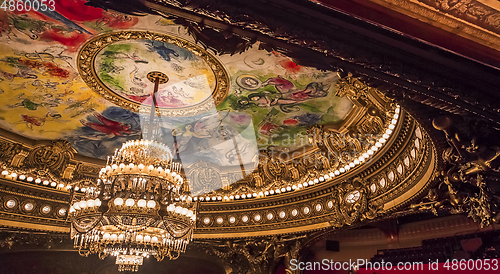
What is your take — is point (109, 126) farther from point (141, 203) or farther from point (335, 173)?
point (335, 173)

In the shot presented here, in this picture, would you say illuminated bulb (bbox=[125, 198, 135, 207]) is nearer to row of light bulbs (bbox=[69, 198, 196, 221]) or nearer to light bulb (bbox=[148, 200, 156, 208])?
row of light bulbs (bbox=[69, 198, 196, 221])

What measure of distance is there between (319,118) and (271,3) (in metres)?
6.29

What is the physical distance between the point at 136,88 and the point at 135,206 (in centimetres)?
287

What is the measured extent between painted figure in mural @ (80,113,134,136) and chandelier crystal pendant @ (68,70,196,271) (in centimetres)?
231

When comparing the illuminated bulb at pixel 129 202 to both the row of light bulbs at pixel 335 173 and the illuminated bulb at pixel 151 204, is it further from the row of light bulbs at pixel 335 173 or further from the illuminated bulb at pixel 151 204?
the row of light bulbs at pixel 335 173

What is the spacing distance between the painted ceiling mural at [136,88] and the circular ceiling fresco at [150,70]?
0.08 ft

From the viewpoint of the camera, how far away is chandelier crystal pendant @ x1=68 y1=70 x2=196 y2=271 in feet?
21.8

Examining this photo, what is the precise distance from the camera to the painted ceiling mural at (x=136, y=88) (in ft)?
19.6

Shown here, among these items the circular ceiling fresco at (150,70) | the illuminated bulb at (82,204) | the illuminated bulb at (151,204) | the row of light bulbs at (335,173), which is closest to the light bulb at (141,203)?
the illuminated bulb at (151,204)

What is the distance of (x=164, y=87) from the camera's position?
768 cm

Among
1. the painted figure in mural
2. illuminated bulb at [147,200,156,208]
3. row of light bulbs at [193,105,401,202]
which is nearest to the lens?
illuminated bulb at [147,200,156,208]

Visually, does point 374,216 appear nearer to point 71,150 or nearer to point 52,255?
point 71,150

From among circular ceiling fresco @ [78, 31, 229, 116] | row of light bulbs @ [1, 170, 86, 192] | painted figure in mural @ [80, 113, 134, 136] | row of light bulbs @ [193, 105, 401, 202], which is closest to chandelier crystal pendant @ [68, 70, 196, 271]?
circular ceiling fresco @ [78, 31, 229, 116]

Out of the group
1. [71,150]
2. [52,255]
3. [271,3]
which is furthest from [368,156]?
[52,255]
